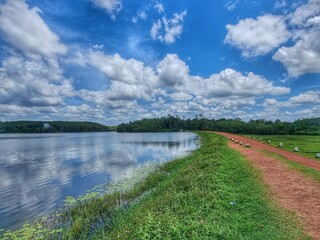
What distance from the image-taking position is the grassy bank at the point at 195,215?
8062mm

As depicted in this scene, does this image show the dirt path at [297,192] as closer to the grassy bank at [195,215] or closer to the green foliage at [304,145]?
the grassy bank at [195,215]

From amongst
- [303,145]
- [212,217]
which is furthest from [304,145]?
[212,217]

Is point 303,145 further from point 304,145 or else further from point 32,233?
point 32,233

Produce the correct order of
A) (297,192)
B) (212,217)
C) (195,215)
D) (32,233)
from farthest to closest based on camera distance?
(297,192), (32,233), (195,215), (212,217)

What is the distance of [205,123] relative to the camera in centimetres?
19312

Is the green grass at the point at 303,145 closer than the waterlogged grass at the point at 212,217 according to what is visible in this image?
No

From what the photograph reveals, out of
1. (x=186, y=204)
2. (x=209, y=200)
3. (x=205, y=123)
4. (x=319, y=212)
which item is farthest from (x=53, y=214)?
(x=205, y=123)

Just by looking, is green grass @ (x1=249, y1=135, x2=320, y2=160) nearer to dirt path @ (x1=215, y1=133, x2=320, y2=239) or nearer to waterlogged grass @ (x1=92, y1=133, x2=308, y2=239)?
dirt path @ (x1=215, y1=133, x2=320, y2=239)

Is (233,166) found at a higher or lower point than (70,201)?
higher

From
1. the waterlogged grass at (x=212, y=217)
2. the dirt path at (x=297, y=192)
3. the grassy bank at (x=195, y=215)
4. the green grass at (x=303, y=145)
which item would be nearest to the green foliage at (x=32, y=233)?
the grassy bank at (x=195, y=215)

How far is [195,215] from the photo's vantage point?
31.7ft

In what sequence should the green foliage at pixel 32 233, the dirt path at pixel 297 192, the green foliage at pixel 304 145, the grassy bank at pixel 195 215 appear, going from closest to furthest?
the grassy bank at pixel 195 215 < the dirt path at pixel 297 192 < the green foliage at pixel 32 233 < the green foliage at pixel 304 145

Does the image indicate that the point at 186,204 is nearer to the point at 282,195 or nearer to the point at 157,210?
the point at 157,210

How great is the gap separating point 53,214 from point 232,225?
10350 mm
